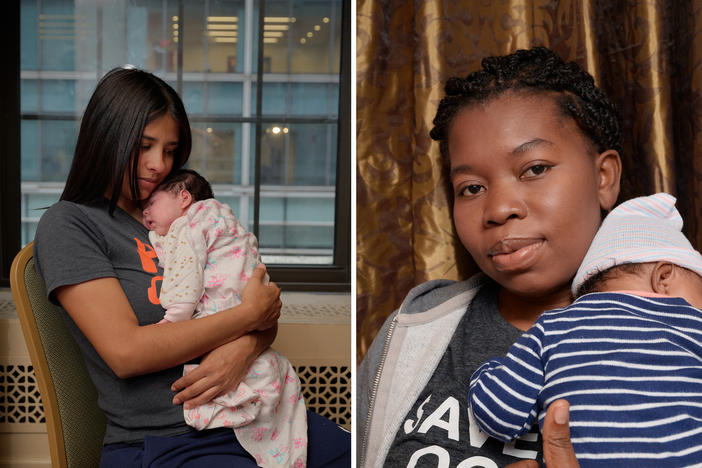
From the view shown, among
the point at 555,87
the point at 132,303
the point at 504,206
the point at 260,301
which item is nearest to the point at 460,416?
Result: the point at 504,206

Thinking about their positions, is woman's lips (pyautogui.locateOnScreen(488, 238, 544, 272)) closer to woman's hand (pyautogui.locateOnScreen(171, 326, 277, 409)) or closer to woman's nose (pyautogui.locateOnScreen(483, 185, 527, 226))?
woman's nose (pyautogui.locateOnScreen(483, 185, 527, 226))

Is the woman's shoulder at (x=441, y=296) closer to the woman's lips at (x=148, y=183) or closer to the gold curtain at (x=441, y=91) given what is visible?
the gold curtain at (x=441, y=91)

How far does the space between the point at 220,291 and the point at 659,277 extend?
28.6 inches

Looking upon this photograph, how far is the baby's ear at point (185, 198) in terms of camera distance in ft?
3.48

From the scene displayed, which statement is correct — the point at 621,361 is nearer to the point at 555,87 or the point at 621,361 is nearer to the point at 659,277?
the point at 659,277

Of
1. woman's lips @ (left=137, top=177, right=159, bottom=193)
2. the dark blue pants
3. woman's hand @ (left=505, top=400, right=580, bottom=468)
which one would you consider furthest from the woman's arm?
woman's hand @ (left=505, top=400, right=580, bottom=468)

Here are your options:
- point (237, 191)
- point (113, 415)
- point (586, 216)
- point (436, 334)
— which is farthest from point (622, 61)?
point (237, 191)

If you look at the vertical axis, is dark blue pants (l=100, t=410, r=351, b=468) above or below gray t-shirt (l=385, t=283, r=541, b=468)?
below

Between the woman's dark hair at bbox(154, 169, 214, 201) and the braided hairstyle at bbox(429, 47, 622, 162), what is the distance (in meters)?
0.63

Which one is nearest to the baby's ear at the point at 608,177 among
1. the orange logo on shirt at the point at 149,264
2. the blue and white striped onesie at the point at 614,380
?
the blue and white striped onesie at the point at 614,380

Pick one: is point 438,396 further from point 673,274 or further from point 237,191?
point 237,191

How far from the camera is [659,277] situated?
0.49 meters

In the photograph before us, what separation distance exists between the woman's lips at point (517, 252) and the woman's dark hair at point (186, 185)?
698mm

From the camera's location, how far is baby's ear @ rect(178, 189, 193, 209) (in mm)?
1062
